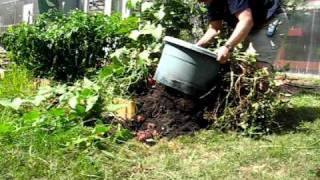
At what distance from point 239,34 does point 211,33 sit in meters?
0.60

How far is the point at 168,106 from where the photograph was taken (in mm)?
3738

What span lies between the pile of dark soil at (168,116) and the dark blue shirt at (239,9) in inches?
30.2

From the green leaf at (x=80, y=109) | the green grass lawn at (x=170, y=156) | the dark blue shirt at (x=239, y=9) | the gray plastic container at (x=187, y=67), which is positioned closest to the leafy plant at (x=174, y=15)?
the dark blue shirt at (x=239, y=9)

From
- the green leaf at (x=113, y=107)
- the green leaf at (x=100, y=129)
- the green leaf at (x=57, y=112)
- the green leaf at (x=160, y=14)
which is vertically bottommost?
the green leaf at (x=100, y=129)

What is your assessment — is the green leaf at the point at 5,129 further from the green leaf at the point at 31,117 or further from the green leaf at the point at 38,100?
the green leaf at the point at 38,100

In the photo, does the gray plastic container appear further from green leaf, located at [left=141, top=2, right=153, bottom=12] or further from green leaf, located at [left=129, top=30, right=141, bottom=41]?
green leaf, located at [left=141, top=2, right=153, bottom=12]

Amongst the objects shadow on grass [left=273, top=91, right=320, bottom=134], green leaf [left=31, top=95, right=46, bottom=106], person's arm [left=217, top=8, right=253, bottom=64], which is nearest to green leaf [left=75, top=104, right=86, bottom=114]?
green leaf [left=31, top=95, right=46, bottom=106]

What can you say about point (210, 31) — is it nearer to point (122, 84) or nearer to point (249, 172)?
point (122, 84)

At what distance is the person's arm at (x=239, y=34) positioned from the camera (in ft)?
11.6

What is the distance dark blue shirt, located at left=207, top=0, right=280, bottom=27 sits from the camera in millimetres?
3629

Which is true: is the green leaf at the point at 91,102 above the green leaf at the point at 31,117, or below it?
above

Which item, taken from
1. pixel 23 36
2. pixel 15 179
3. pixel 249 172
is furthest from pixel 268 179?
pixel 23 36

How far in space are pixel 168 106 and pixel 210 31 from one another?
2.67 feet

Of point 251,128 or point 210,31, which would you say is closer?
point 251,128
